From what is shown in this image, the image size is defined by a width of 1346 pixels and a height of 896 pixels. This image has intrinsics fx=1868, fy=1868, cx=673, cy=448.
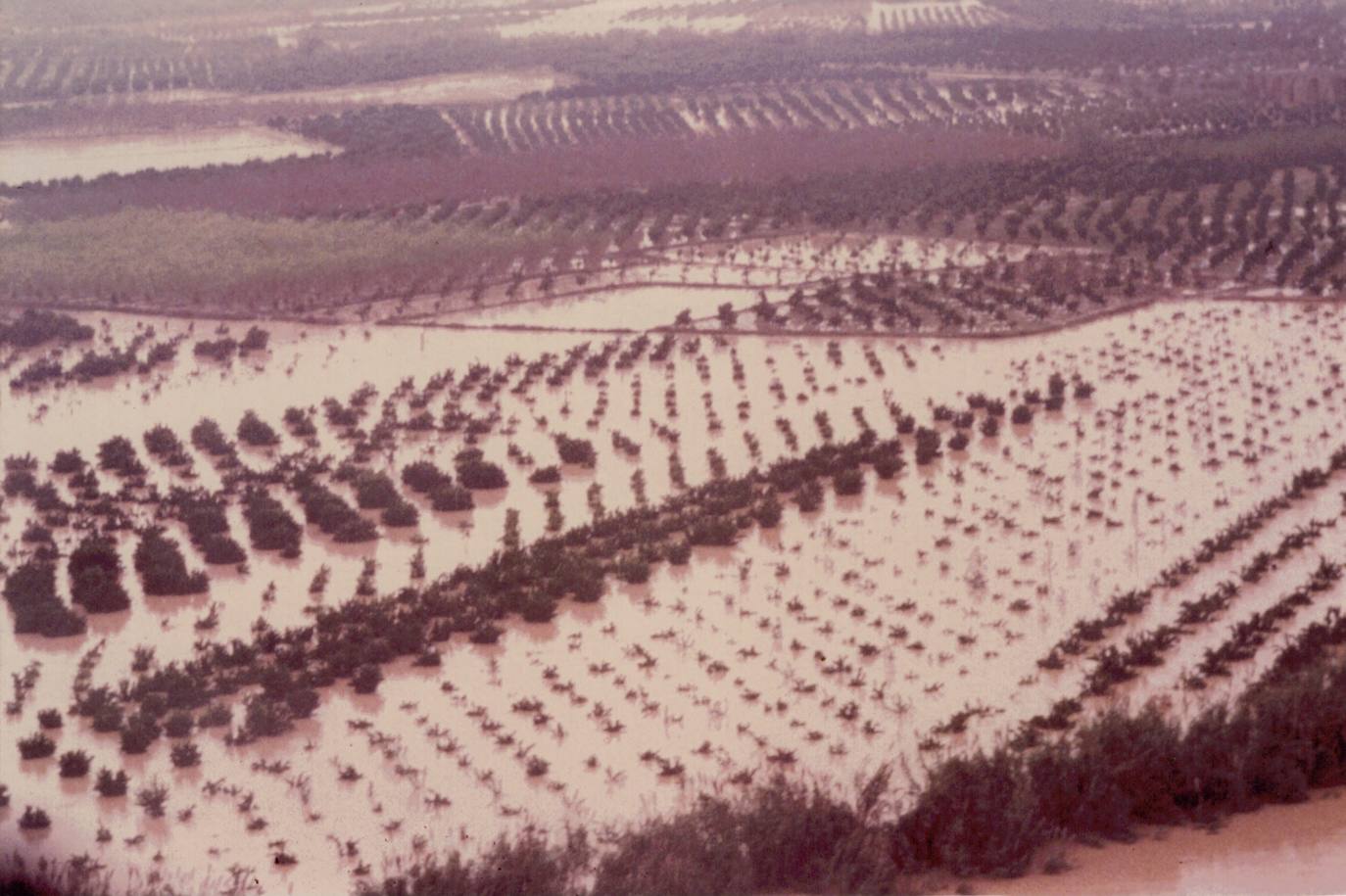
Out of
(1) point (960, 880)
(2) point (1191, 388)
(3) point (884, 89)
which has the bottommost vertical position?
(1) point (960, 880)

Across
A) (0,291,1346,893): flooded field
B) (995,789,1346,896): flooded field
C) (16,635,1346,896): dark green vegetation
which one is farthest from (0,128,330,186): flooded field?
(995,789,1346,896): flooded field

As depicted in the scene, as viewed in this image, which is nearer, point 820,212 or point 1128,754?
point 1128,754

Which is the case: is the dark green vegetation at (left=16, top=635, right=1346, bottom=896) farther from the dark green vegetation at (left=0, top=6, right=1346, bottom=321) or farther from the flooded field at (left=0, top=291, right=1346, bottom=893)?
the dark green vegetation at (left=0, top=6, right=1346, bottom=321)

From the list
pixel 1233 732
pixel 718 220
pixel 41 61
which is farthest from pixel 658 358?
pixel 41 61

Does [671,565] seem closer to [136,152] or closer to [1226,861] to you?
[1226,861]

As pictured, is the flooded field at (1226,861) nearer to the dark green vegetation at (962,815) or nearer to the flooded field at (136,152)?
the dark green vegetation at (962,815)

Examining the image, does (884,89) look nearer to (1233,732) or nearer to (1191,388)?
(1191,388)

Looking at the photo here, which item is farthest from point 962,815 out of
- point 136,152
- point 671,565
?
point 136,152
